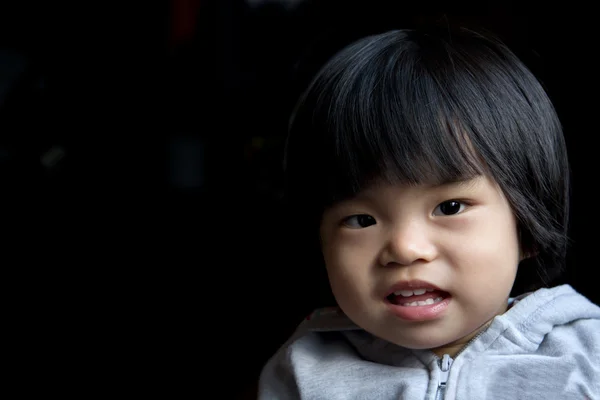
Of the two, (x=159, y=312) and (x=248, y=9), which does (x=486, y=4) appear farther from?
(x=159, y=312)

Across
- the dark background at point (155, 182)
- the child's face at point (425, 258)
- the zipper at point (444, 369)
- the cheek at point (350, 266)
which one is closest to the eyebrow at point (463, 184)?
the child's face at point (425, 258)

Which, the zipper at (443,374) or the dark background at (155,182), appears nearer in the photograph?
the zipper at (443,374)

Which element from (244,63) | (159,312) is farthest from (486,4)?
(159,312)

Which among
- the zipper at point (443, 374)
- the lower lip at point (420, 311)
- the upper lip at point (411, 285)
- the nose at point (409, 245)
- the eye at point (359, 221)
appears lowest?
the zipper at point (443, 374)

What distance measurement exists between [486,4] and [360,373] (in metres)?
0.98

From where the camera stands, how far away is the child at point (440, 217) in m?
0.89

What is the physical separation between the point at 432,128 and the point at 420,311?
0.78 feet

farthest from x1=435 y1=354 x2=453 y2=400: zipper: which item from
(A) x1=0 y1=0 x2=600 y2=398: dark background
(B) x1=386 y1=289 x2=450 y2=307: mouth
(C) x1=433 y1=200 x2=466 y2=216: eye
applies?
(A) x1=0 y1=0 x2=600 y2=398: dark background

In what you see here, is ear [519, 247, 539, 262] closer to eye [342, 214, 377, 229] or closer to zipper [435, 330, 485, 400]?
zipper [435, 330, 485, 400]

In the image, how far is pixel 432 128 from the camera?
899 mm

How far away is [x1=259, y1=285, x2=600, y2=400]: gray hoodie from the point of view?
90 centimetres

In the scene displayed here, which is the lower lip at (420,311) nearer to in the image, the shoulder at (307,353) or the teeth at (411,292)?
the teeth at (411,292)

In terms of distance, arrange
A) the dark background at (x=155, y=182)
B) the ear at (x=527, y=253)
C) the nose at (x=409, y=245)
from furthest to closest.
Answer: the dark background at (x=155, y=182), the ear at (x=527, y=253), the nose at (x=409, y=245)

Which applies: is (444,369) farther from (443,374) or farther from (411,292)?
(411,292)
